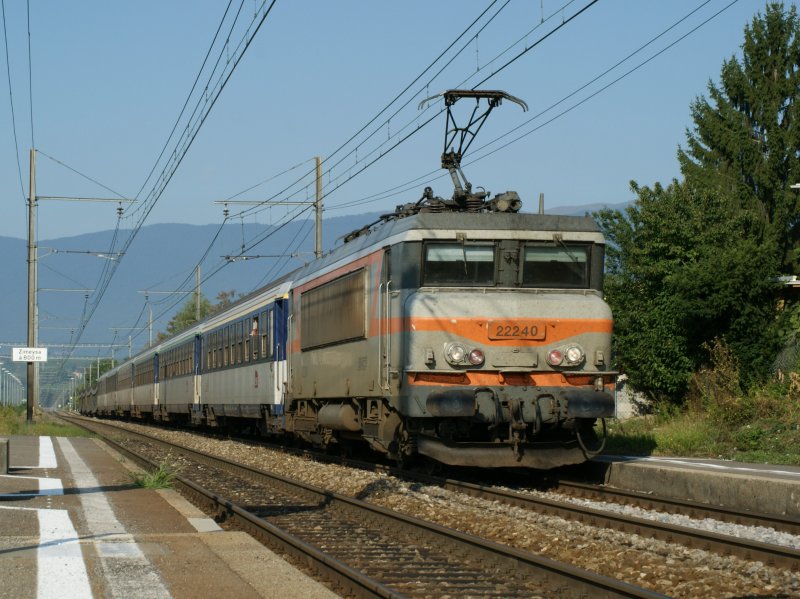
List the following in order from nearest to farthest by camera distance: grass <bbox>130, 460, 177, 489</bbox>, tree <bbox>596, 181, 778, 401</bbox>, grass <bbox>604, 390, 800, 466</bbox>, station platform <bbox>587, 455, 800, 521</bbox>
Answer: station platform <bbox>587, 455, 800, 521</bbox> < grass <bbox>130, 460, 177, 489</bbox> < grass <bbox>604, 390, 800, 466</bbox> < tree <bbox>596, 181, 778, 401</bbox>

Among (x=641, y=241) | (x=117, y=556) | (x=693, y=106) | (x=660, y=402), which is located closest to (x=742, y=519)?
(x=117, y=556)

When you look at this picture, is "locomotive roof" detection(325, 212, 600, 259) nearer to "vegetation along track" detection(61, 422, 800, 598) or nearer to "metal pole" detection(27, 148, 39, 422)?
"vegetation along track" detection(61, 422, 800, 598)

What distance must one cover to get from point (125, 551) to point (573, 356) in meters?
6.51

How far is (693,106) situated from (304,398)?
104 ft

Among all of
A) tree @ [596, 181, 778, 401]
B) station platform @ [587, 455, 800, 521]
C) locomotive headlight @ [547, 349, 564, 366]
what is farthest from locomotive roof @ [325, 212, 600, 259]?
tree @ [596, 181, 778, 401]

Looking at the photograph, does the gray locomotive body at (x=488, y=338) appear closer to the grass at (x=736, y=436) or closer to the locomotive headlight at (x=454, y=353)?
the locomotive headlight at (x=454, y=353)

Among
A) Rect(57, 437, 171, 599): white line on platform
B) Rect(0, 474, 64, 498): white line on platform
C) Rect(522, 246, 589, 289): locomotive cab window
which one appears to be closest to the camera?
Rect(57, 437, 171, 599): white line on platform

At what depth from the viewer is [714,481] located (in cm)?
1298

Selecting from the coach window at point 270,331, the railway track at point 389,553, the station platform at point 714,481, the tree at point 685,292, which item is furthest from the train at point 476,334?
the tree at point 685,292

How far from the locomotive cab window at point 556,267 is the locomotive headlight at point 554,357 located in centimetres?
93

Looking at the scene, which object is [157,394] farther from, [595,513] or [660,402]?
[595,513]

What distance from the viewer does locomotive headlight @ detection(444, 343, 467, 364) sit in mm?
13359

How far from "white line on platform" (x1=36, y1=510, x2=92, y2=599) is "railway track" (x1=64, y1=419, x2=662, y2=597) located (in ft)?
5.66

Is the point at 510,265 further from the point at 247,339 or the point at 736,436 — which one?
the point at 247,339
